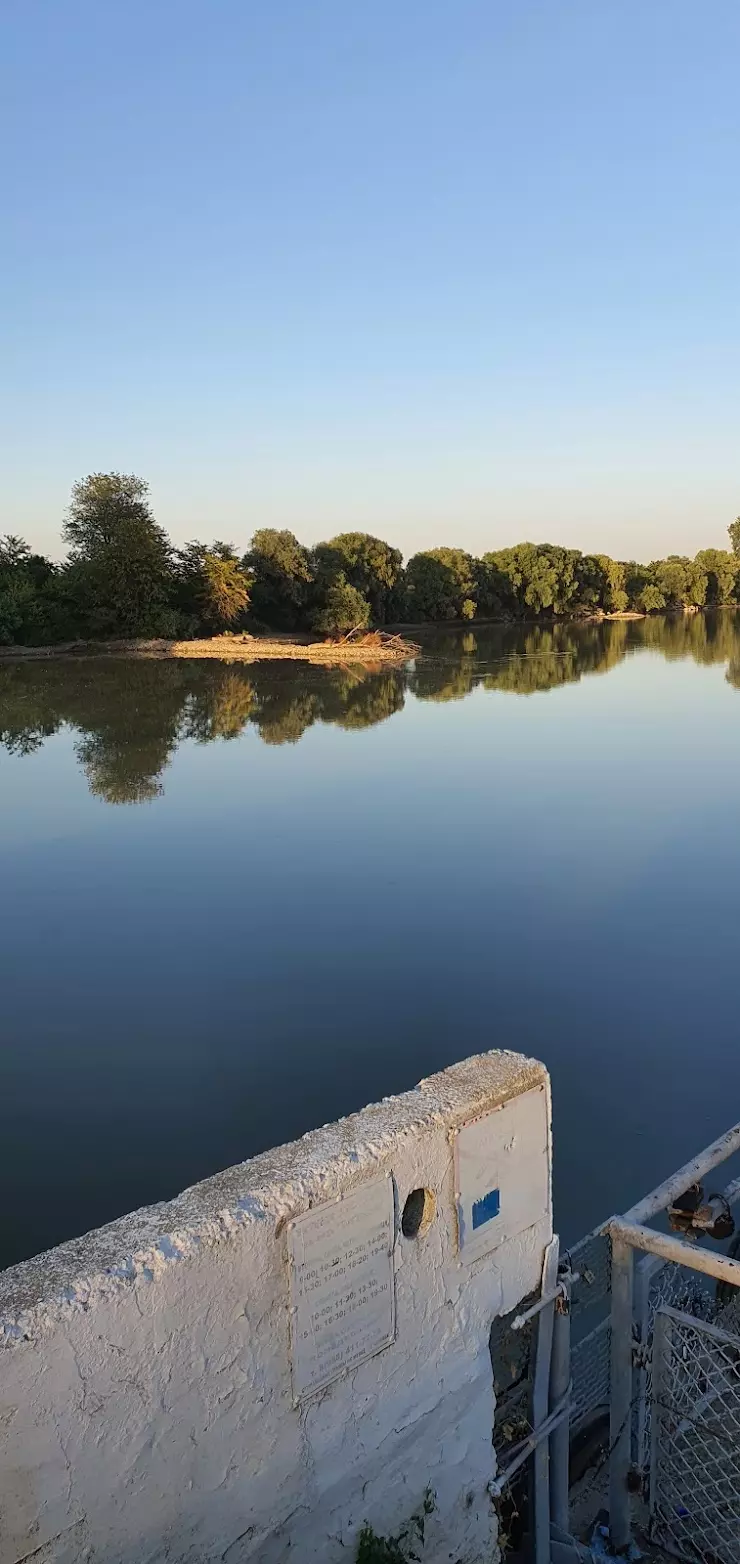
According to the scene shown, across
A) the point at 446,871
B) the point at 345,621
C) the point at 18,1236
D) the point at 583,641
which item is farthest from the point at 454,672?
the point at 18,1236

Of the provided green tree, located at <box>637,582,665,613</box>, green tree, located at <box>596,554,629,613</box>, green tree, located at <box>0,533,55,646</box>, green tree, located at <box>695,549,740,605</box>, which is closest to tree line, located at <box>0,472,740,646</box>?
green tree, located at <box>0,533,55,646</box>

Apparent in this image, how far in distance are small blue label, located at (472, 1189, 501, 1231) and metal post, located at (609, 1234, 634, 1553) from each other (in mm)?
322

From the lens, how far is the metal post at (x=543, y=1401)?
2.84 meters

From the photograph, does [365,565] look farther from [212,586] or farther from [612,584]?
[612,584]

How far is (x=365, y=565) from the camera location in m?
55.0

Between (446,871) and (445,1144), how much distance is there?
8.39 m

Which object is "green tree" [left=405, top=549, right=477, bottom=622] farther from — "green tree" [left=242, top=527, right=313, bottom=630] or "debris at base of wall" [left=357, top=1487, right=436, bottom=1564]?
"debris at base of wall" [left=357, top=1487, right=436, bottom=1564]

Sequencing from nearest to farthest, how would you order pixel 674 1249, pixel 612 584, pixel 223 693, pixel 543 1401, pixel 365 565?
pixel 674 1249, pixel 543 1401, pixel 223 693, pixel 365 565, pixel 612 584

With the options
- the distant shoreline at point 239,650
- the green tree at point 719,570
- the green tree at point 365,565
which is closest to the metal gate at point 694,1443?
the distant shoreline at point 239,650

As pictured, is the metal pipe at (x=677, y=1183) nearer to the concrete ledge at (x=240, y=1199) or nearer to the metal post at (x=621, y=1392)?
the metal post at (x=621, y=1392)

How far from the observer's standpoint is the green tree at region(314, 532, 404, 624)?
171 feet

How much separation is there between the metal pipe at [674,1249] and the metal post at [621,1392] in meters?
0.03

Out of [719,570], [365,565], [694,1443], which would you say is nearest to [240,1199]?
[694,1443]

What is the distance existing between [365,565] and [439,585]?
28.8 ft
